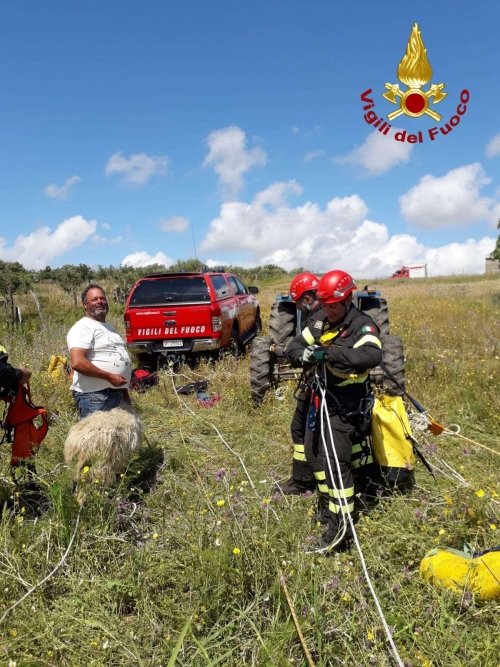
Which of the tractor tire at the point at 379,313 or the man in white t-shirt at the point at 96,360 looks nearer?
the man in white t-shirt at the point at 96,360

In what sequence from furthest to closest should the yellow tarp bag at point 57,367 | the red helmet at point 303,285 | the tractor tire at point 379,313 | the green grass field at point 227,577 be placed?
the yellow tarp bag at point 57,367
the tractor tire at point 379,313
the red helmet at point 303,285
the green grass field at point 227,577

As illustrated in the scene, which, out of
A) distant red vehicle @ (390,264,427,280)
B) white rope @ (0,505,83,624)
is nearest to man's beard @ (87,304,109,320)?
white rope @ (0,505,83,624)

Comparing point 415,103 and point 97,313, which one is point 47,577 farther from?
point 415,103

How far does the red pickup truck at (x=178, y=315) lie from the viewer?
708cm

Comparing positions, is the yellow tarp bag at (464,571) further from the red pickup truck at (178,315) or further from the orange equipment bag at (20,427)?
the red pickup truck at (178,315)

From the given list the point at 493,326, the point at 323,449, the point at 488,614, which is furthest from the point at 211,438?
the point at 493,326

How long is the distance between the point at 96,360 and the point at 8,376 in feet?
2.29

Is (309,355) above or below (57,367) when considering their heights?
above

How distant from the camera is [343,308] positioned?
312 cm

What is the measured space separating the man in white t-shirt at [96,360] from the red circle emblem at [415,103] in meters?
4.31

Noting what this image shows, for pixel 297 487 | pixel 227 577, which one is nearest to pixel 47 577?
pixel 227 577

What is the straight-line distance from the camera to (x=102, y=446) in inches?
115

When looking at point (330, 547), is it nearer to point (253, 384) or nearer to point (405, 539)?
point (405, 539)

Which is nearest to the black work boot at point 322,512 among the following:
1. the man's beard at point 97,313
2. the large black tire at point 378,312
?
the man's beard at point 97,313
